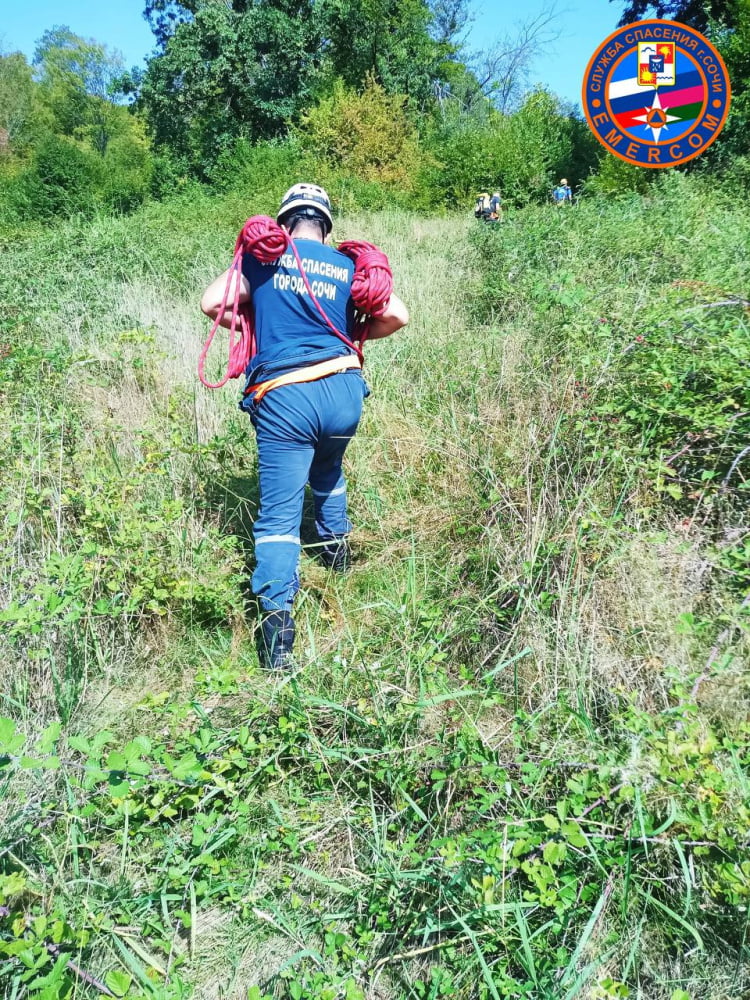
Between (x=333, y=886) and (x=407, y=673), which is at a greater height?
(x=407, y=673)

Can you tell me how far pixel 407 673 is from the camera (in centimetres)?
206

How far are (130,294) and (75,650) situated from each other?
5159 mm

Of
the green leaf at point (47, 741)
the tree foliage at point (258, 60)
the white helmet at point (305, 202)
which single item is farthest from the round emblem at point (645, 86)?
the tree foliage at point (258, 60)

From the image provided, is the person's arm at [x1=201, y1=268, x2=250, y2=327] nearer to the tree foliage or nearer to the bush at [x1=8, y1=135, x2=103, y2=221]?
the bush at [x1=8, y1=135, x2=103, y2=221]

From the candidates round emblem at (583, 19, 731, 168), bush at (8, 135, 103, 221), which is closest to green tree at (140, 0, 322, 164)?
bush at (8, 135, 103, 221)

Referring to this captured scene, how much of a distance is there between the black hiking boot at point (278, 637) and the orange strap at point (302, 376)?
0.94 meters

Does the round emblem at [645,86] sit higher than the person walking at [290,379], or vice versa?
the round emblem at [645,86]

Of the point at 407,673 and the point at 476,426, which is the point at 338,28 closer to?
the point at 476,426

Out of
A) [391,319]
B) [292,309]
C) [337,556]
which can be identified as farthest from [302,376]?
[337,556]

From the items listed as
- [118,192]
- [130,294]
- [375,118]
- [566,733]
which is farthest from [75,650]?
[118,192]

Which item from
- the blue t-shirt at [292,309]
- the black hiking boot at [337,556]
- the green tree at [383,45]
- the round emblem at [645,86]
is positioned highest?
the green tree at [383,45]

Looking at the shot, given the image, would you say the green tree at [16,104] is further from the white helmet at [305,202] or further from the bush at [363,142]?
the white helmet at [305,202]

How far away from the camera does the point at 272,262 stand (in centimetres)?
265

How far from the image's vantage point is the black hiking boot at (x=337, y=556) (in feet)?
10.3
